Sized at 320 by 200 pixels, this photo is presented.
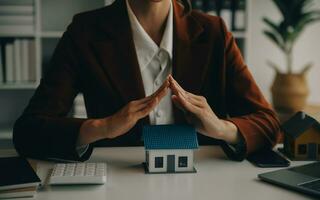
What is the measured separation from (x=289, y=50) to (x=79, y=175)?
2.49m

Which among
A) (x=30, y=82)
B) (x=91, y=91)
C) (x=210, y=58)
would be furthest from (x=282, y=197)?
(x=30, y=82)

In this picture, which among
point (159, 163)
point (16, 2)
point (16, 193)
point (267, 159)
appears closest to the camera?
point (16, 193)

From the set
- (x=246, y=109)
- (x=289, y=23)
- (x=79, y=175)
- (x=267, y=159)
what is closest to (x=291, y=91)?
(x=289, y=23)

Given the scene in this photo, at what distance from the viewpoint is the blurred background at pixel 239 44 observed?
297 cm

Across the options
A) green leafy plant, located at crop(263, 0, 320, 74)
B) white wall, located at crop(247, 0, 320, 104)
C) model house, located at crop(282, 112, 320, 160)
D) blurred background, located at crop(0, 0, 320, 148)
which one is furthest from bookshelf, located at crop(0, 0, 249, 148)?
model house, located at crop(282, 112, 320, 160)

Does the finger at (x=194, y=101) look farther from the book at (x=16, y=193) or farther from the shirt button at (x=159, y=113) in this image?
the book at (x=16, y=193)

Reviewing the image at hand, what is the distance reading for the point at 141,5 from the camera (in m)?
1.66

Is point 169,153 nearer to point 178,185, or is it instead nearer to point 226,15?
point 178,185

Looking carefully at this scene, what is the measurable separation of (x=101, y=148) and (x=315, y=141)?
628 mm

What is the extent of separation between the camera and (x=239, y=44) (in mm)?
3260

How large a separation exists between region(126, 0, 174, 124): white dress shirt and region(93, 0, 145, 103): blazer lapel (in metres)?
0.03

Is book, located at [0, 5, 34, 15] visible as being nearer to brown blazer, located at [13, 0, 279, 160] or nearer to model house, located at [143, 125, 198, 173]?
brown blazer, located at [13, 0, 279, 160]

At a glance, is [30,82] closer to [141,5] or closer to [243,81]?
[141,5]

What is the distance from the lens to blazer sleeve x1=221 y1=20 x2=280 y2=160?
1429 mm
